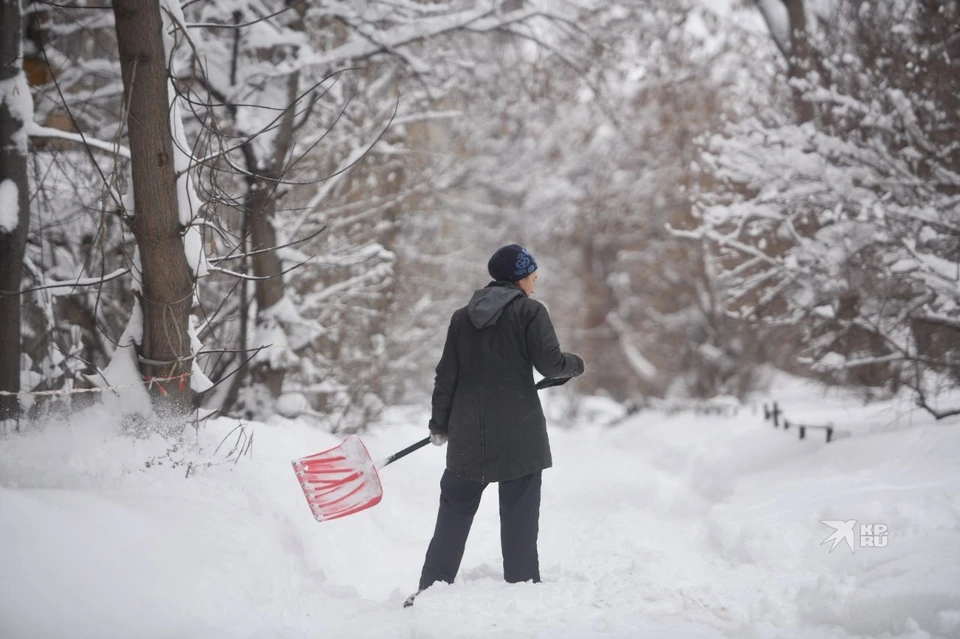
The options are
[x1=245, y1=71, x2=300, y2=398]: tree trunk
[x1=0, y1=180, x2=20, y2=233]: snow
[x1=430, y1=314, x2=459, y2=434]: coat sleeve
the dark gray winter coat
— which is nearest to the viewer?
the dark gray winter coat

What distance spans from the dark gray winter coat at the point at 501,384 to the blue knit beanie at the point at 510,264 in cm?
11

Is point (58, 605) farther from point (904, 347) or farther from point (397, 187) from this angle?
point (397, 187)

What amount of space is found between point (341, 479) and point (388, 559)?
2.87ft

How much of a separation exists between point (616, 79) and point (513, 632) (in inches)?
216

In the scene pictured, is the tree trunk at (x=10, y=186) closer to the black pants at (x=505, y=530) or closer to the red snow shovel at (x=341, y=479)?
the red snow shovel at (x=341, y=479)

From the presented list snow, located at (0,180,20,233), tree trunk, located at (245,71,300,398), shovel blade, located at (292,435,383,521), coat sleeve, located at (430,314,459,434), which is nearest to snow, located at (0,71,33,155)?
snow, located at (0,180,20,233)

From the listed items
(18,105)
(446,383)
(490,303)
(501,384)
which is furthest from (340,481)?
(18,105)

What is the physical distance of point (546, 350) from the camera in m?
3.51

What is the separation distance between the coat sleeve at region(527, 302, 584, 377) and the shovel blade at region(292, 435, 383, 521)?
1.03m

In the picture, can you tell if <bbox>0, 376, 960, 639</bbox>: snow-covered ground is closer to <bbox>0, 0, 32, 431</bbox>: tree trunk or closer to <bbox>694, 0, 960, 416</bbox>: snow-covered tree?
<bbox>694, 0, 960, 416</bbox>: snow-covered tree

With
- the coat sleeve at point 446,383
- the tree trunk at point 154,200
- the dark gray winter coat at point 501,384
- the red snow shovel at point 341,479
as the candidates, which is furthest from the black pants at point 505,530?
the tree trunk at point 154,200

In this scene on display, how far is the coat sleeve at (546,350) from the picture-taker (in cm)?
352

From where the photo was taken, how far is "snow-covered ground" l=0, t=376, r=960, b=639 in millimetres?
2715

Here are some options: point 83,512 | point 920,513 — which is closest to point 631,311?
point 920,513
